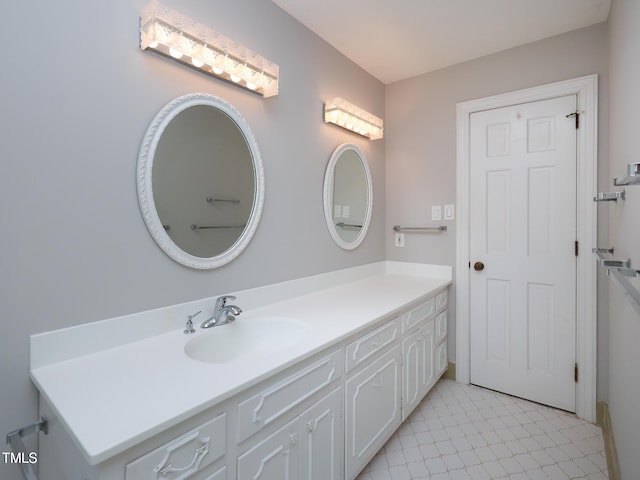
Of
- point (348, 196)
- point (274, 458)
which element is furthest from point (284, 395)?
point (348, 196)

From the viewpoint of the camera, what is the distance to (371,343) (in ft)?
5.17

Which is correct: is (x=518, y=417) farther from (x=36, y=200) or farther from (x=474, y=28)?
(x=36, y=200)

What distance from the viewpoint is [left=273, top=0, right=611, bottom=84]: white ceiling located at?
1852 mm

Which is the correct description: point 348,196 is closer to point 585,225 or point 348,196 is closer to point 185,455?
point 585,225

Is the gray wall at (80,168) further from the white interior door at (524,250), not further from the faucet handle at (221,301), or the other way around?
the white interior door at (524,250)

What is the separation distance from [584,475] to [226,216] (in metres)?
2.18

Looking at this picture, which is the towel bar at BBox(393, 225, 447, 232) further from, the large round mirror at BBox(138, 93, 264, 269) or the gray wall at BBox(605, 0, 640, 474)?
the large round mirror at BBox(138, 93, 264, 269)

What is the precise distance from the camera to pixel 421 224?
2.71 meters

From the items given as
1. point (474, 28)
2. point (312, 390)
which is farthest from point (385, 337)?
point (474, 28)

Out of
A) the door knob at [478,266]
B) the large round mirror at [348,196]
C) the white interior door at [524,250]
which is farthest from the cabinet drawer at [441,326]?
the large round mirror at [348,196]

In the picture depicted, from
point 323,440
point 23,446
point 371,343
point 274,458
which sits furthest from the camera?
point 371,343

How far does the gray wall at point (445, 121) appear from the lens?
2049 millimetres

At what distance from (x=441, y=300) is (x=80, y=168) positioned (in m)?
2.28

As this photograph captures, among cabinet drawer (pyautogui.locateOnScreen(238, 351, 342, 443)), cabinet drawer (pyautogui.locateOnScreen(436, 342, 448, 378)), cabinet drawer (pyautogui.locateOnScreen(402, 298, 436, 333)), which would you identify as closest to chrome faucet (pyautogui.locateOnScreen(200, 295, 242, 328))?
cabinet drawer (pyautogui.locateOnScreen(238, 351, 342, 443))
